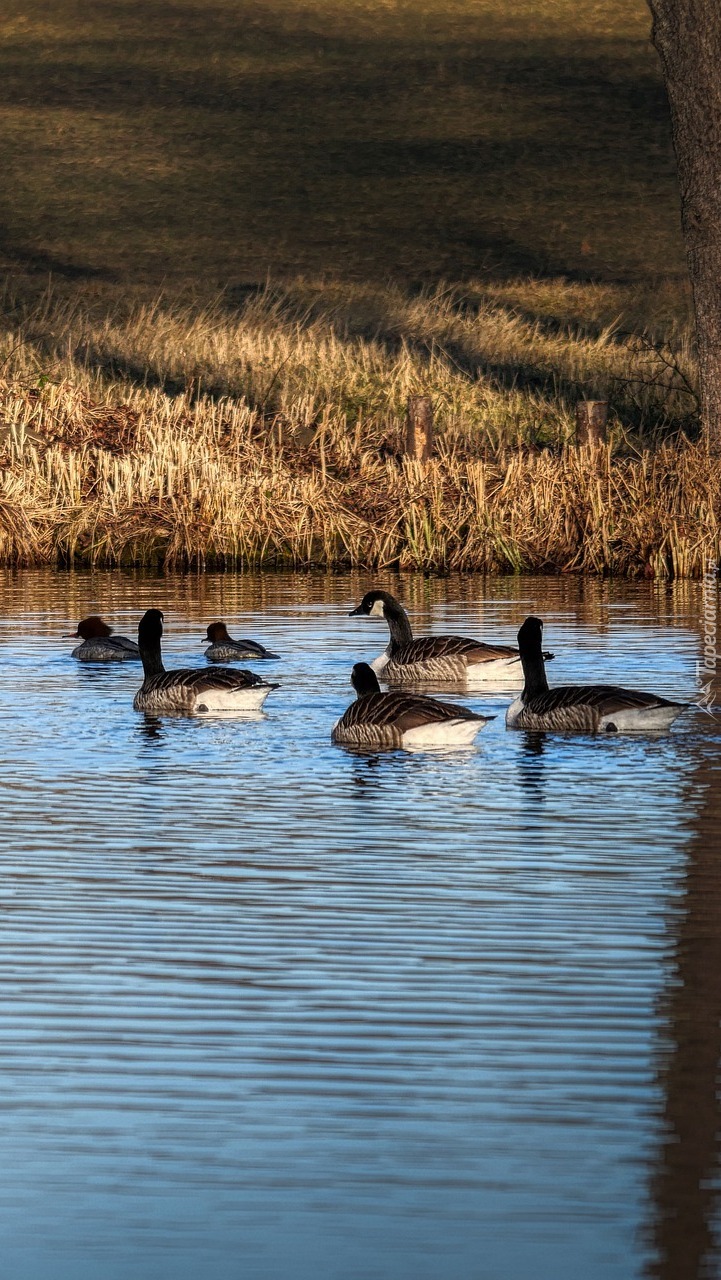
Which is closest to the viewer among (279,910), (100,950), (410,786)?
(100,950)

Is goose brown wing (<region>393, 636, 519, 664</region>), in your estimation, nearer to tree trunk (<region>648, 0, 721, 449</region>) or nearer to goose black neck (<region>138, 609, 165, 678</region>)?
goose black neck (<region>138, 609, 165, 678</region>)

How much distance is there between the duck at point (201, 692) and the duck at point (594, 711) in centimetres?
160

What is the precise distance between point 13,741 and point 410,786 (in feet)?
8.60

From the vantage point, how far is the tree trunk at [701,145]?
25031 millimetres

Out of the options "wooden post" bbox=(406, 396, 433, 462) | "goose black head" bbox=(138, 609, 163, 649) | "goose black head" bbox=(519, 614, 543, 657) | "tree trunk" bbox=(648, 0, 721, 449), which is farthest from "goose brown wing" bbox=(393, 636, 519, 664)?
"wooden post" bbox=(406, 396, 433, 462)

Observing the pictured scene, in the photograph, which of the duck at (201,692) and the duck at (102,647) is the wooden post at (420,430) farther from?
the duck at (201,692)

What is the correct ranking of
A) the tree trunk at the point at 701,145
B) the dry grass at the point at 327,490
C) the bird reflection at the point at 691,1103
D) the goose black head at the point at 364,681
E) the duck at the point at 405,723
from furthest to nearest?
the tree trunk at the point at 701,145, the dry grass at the point at 327,490, the goose black head at the point at 364,681, the duck at the point at 405,723, the bird reflection at the point at 691,1103

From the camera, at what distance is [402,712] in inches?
502

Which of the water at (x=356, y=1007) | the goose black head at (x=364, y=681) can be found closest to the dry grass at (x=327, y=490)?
the goose black head at (x=364, y=681)

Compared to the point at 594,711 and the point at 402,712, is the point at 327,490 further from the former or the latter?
the point at 402,712

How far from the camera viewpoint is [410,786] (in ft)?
38.1

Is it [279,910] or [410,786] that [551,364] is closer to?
[410,786]

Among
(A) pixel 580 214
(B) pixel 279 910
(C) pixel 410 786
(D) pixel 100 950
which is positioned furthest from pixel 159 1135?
(A) pixel 580 214

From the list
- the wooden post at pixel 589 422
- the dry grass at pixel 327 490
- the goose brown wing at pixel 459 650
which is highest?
the wooden post at pixel 589 422
